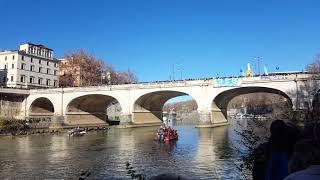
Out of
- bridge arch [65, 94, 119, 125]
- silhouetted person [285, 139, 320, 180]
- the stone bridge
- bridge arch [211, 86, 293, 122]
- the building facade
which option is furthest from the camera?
the building facade

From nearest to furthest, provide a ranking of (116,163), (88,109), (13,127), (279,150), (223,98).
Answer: (279,150)
(116,163)
(13,127)
(223,98)
(88,109)

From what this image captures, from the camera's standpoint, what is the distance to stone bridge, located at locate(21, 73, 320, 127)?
5525 centimetres

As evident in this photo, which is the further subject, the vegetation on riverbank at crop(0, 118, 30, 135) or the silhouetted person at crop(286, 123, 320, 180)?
the vegetation on riverbank at crop(0, 118, 30, 135)

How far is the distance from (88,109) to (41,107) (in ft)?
39.0

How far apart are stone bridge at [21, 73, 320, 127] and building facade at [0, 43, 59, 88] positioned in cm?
955

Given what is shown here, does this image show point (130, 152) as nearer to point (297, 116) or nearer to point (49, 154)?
point (49, 154)

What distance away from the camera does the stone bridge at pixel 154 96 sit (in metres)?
55.2

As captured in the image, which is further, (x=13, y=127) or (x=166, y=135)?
(x=13, y=127)

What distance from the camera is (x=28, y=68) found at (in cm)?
9000

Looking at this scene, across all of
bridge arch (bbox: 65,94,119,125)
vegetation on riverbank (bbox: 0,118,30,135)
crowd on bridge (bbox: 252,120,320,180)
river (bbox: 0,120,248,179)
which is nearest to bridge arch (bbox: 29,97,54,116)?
bridge arch (bbox: 65,94,119,125)

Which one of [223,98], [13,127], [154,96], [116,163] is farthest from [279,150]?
[154,96]

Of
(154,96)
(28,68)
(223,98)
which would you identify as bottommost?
(223,98)

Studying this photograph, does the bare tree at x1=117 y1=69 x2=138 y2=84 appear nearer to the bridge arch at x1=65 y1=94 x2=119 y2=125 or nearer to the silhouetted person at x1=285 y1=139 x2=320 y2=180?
the bridge arch at x1=65 y1=94 x2=119 y2=125

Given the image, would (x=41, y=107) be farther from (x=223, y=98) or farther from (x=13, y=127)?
(x=223, y=98)
